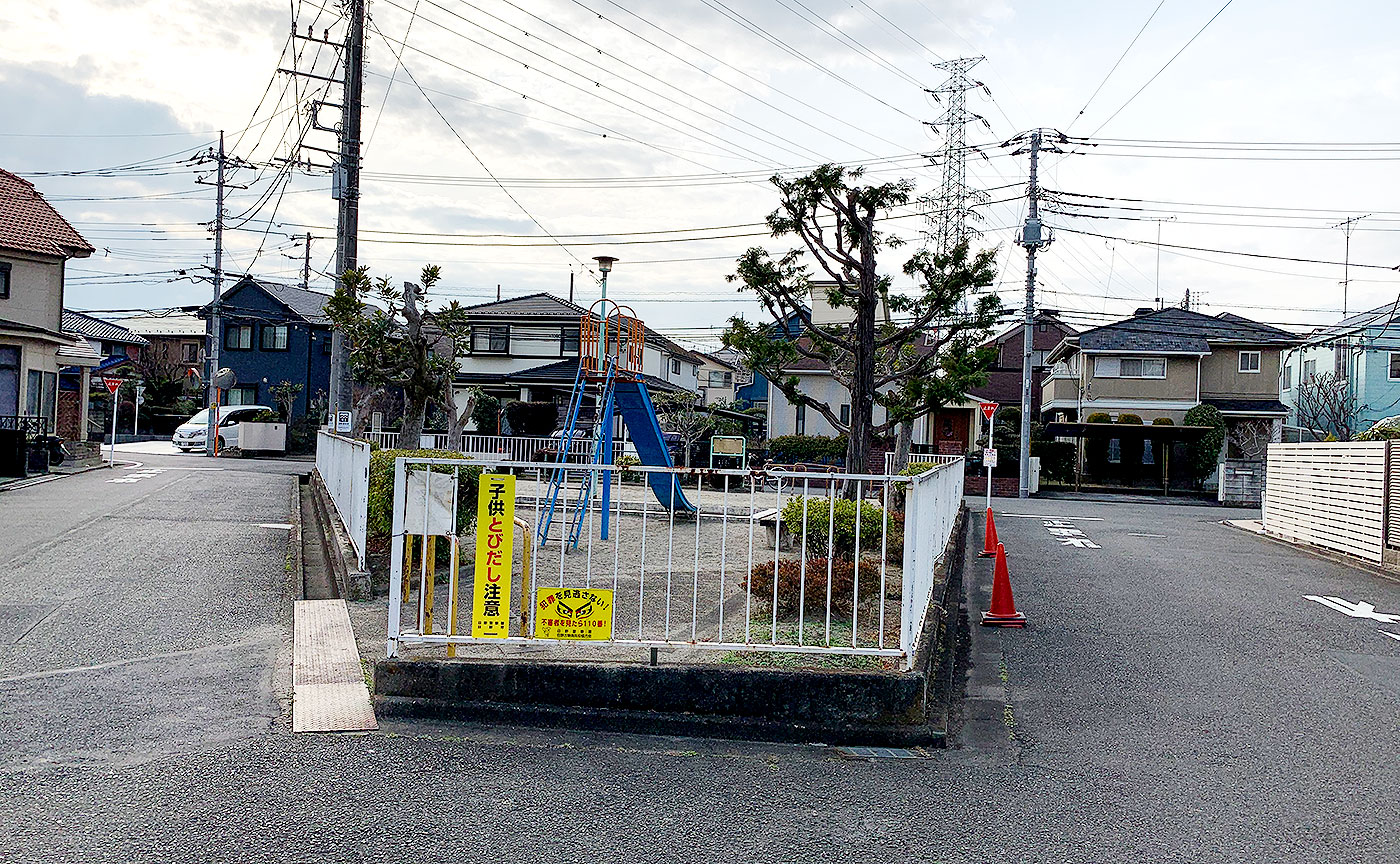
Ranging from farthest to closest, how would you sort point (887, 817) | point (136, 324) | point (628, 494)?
point (136, 324), point (628, 494), point (887, 817)

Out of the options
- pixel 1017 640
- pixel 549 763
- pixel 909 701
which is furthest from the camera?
pixel 1017 640

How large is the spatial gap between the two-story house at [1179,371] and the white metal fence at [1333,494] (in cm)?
1980

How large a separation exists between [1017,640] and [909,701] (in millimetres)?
3364

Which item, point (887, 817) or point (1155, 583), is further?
point (1155, 583)

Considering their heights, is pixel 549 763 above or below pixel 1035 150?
below

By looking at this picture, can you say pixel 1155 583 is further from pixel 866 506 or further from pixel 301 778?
pixel 301 778

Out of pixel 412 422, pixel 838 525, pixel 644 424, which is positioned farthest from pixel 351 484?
pixel 412 422

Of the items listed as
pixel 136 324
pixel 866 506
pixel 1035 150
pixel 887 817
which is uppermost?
pixel 1035 150

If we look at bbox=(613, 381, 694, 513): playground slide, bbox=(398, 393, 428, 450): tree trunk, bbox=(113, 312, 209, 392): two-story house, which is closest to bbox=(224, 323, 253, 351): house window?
bbox=(113, 312, 209, 392): two-story house

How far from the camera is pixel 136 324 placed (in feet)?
208

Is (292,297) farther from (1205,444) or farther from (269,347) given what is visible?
(1205,444)

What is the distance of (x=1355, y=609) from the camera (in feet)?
33.9

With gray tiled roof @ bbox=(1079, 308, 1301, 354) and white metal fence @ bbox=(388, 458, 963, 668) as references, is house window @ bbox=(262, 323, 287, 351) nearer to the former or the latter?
gray tiled roof @ bbox=(1079, 308, 1301, 354)

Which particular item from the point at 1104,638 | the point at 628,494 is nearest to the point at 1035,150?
the point at 628,494
